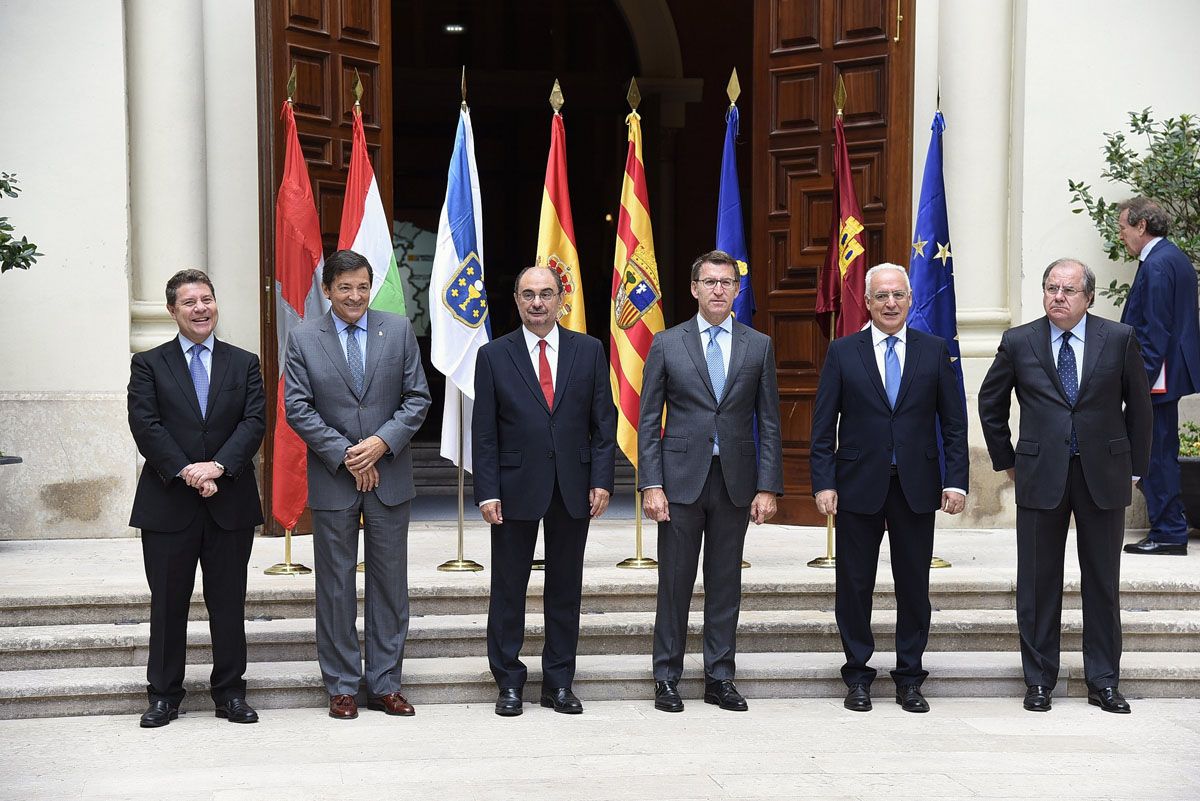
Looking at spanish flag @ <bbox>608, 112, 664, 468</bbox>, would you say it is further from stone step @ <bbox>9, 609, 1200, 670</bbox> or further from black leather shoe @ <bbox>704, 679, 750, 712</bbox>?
black leather shoe @ <bbox>704, 679, 750, 712</bbox>

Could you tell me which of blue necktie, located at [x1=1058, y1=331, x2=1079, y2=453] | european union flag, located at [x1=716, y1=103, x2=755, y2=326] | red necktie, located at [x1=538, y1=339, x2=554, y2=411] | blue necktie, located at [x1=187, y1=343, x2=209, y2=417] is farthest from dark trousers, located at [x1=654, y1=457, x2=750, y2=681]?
european union flag, located at [x1=716, y1=103, x2=755, y2=326]

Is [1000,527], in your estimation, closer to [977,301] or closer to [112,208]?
[977,301]

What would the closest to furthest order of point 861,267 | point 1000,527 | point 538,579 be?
point 538,579 < point 861,267 < point 1000,527

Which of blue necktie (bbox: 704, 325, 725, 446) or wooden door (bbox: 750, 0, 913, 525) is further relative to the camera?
wooden door (bbox: 750, 0, 913, 525)

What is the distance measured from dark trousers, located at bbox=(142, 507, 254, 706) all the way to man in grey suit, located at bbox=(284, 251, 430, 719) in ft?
1.06

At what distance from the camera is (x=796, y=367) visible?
9078 mm

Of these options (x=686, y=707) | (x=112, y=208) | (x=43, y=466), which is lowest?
(x=686, y=707)

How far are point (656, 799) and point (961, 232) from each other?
569 cm

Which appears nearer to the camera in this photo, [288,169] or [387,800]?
[387,800]

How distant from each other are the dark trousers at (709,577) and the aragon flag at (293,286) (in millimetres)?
2232

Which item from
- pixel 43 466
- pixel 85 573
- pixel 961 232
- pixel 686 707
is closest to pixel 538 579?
pixel 686 707

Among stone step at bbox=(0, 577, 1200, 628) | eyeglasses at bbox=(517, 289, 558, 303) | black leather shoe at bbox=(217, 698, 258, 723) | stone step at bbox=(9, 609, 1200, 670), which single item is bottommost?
black leather shoe at bbox=(217, 698, 258, 723)

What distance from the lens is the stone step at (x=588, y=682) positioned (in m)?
5.58

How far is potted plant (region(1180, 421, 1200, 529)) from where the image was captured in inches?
325
